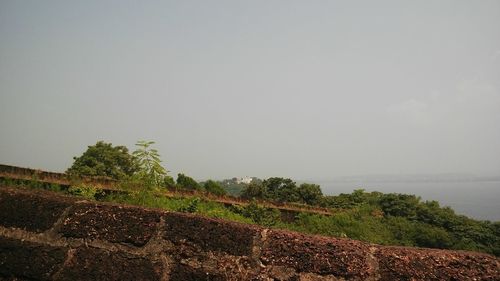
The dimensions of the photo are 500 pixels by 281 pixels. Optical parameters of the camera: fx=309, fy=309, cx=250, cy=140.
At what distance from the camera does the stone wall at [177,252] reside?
154cm

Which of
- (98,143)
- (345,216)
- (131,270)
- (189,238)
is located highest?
(98,143)

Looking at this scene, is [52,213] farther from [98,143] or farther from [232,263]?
[98,143]

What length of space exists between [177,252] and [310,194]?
2414 centimetres

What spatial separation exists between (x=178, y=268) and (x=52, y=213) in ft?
2.80

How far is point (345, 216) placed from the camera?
61.2ft

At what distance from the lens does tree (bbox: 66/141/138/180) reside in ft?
100

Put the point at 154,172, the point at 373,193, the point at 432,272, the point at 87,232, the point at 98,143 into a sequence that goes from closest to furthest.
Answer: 1. the point at 432,272
2. the point at 87,232
3. the point at 154,172
4. the point at 373,193
5. the point at 98,143

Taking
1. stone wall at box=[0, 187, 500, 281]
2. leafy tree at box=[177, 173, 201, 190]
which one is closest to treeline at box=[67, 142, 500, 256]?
leafy tree at box=[177, 173, 201, 190]

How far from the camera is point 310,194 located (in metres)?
24.9

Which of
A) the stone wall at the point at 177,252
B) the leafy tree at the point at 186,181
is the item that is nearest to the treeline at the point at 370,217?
the leafy tree at the point at 186,181

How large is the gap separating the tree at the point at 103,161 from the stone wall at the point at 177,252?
29.4m

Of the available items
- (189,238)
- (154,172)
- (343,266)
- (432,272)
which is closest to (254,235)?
(189,238)

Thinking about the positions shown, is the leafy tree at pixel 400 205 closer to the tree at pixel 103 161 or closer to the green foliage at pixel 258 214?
the green foliage at pixel 258 214

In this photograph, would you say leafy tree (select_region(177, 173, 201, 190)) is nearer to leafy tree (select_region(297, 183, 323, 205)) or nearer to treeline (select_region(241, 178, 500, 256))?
treeline (select_region(241, 178, 500, 256))
